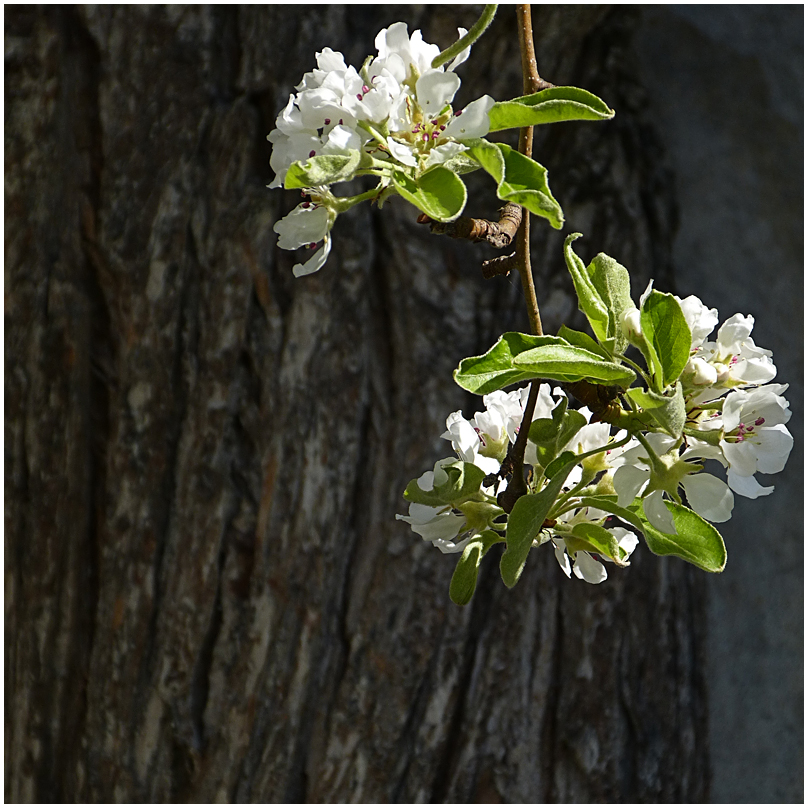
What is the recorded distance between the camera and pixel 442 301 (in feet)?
3.24

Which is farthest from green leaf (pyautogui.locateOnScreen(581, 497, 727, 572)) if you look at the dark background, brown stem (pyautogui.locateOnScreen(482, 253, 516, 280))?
the dark background

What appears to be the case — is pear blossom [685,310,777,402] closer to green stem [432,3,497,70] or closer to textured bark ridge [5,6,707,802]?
green stem [432,3,497,70]

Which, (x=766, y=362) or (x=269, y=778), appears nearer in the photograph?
(x=766, y=362)

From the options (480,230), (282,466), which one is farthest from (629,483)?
(282,466)

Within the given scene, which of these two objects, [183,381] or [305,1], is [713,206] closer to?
[305,1]

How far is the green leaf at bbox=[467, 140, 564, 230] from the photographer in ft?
0.94

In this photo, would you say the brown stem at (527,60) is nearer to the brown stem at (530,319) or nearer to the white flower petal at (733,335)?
the brown stem at (530,319)

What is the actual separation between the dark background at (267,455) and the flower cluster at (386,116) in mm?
637

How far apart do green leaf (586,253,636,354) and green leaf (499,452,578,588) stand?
0.20ft

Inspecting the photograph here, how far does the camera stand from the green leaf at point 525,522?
0.30 metres

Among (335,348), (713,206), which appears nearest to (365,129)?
(335,348)

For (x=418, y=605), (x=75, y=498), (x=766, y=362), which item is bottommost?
(x=418, y=605)

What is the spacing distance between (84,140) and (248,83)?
0.24m

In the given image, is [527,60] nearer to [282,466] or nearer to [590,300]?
[590,300]
